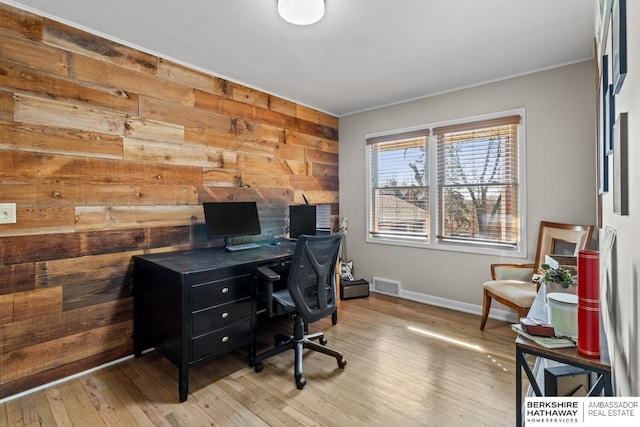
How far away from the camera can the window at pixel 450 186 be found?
3.32 meters

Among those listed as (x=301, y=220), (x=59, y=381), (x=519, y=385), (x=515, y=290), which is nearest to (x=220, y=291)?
(x=59, y=381)

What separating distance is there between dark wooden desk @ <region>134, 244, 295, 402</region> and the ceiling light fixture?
174 centimetres

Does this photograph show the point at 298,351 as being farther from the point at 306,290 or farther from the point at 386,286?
the point at 386,286

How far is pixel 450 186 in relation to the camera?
3.71 metres

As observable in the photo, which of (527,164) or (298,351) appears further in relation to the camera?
(527,164)

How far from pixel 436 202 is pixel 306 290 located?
2.24 m

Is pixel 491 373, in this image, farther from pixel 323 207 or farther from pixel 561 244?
pixel 323 207

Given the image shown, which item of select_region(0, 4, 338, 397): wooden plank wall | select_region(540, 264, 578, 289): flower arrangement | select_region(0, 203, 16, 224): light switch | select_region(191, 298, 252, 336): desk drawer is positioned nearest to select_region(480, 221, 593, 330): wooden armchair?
select_region(540, 264, 578, 289): flower arrangement

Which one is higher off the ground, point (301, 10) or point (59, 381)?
point (301, 10)

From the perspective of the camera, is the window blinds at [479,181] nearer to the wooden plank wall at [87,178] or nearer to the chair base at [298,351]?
the chair base at [298,351]

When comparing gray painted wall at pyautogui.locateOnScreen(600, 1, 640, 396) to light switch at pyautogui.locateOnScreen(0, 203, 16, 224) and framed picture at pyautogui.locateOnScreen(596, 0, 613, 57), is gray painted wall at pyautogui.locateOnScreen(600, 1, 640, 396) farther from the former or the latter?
light switch at pyautogui.locateOnScreen(0, 203, 16, 224)

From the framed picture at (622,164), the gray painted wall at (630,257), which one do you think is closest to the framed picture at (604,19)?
the gray painted wall at (630,257)

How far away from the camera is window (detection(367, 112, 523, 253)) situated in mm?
3324

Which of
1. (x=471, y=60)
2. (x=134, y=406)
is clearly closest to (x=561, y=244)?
(x=471, y=60)
